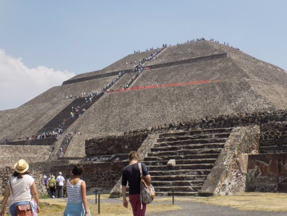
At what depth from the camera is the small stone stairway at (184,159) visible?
16281mm

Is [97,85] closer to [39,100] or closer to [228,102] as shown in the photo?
[39,100]

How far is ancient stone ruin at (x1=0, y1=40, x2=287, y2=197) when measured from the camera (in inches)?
659

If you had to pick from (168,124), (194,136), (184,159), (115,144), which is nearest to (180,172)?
(184,159)

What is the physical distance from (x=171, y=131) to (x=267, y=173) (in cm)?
527

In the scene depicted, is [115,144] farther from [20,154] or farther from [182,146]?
[20,154]

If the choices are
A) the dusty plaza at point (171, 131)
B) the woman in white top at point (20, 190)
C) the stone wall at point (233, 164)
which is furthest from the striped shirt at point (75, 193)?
the stone wall at point (233, 164)

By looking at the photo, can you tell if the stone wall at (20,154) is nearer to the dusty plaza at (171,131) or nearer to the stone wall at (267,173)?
the dusty plaza at (171,131)

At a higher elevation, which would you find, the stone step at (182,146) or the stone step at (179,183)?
the stone step at (182,146)

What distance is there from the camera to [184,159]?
1764 centimetres

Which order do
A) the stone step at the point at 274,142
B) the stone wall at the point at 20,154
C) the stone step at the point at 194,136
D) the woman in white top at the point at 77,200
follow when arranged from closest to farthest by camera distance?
1. the woman in white top at the point at 77,200
2. the stone step at the point at 274,142
3. the stone step at the point at 194,136
4. the stone wall at the point at 20,154

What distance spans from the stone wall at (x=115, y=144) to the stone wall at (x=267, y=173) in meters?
6.30

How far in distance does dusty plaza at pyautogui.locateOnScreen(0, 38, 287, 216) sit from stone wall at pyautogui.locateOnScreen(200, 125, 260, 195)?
35 millimetres

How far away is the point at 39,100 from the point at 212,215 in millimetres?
58519

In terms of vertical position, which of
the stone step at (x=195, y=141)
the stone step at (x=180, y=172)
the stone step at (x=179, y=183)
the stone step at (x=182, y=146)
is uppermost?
the stone step at (x=195, y=141)
